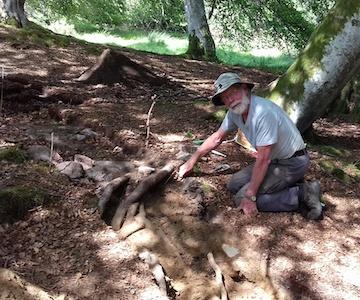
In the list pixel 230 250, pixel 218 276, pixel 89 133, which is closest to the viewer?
pixel 218 276

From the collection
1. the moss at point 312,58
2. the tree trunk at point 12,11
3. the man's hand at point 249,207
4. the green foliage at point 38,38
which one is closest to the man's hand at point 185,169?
the man's hand at point 249,207

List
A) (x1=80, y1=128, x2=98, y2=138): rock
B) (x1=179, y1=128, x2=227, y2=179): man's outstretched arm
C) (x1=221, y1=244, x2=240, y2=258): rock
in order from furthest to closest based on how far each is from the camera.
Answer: (x1=80, y1=128, x2=98, y2=138): rock → (x1=179, y1=128, x2=227, y2=179): man's outstretched arm → (x1=221, y1=244, x2=240, y2=258): rock

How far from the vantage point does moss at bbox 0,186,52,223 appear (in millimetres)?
4328

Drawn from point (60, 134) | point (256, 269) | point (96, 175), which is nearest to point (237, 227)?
point (256, 269)

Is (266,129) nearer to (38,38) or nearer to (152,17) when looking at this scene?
(38,38)

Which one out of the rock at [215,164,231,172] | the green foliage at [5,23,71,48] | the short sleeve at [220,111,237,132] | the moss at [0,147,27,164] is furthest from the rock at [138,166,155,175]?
the green foliage at [5,23,71,48]

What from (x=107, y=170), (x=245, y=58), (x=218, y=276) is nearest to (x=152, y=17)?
(x=245, y=58)

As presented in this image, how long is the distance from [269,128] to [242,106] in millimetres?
316

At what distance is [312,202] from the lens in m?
4.87

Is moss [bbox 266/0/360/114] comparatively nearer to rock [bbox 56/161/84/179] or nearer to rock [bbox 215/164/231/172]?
rock [bbox 215/164/231/172]

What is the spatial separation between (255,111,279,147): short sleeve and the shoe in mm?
772

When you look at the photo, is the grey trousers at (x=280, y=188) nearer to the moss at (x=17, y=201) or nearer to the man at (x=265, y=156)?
the man at (x=265, y=156)

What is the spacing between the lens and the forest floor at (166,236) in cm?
391

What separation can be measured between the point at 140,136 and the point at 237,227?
206 cm
